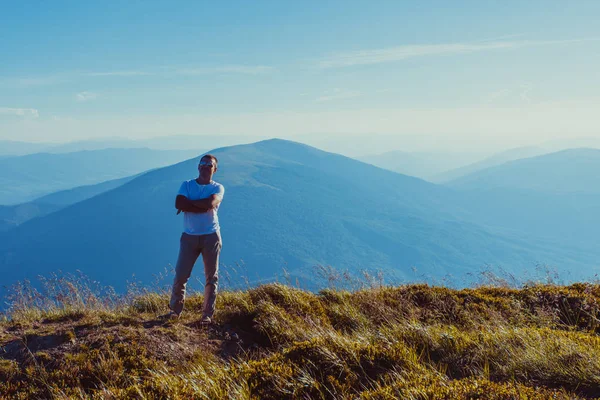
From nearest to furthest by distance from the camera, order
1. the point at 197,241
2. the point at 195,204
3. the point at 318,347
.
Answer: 1. the point at 318,347
2. the point at 195,204
3. the point at 197,241

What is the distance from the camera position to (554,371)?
11.2 ft

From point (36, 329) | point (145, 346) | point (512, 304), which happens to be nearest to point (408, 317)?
point (512, 304)

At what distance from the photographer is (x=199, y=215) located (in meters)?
6.06

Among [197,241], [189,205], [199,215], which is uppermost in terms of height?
[189,205]

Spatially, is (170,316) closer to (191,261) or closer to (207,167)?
(191,261)

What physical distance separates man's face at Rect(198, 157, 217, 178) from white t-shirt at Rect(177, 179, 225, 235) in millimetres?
170

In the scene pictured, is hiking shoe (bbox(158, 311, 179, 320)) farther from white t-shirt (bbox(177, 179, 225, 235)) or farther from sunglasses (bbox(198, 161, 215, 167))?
sunglasses (bbox(198, 161, 215, 167))

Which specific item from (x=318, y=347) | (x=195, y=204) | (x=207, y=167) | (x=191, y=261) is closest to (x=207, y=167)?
(x=207, y=167)

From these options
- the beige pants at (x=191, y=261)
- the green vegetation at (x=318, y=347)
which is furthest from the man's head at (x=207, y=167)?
the green vegetation at (x=318, y=347)

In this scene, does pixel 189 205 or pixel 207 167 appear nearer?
pixel 189 205

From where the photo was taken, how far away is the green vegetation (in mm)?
3318

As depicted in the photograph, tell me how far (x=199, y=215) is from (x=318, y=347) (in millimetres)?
2925

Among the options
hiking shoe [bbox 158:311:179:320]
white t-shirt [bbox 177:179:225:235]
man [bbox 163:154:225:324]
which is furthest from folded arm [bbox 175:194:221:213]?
hiking shoe [bbox 158:311:179:320]

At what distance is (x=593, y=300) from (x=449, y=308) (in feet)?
6.84
